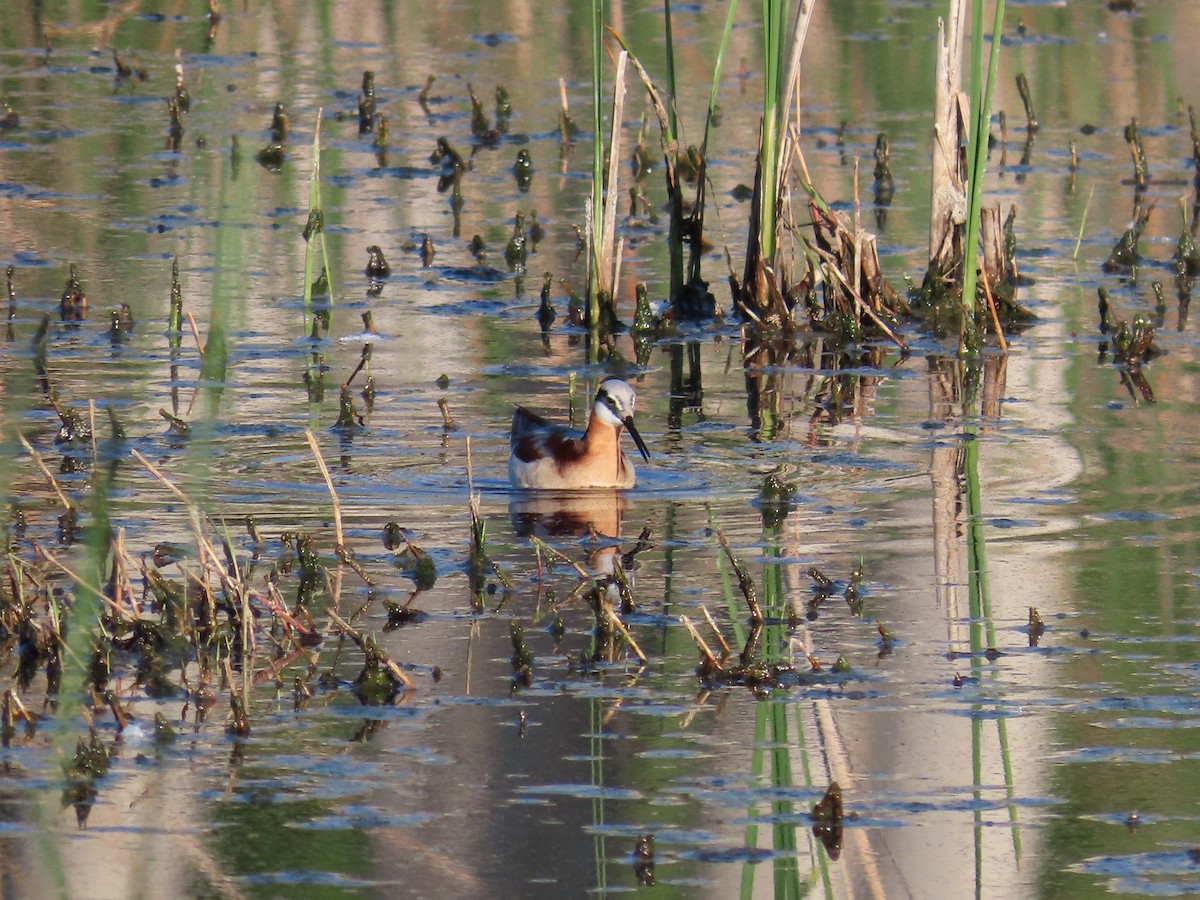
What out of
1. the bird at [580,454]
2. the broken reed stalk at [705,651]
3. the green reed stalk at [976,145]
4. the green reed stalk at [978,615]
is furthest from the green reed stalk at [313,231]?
the broken reed stalk at [705,651]

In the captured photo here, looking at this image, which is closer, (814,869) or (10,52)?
(814,869)

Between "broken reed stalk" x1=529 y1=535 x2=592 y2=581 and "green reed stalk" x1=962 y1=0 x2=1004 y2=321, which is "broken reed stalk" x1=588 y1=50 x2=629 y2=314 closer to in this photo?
"green reed stalk" x1=962 y1=0 x2=1004 y2=321

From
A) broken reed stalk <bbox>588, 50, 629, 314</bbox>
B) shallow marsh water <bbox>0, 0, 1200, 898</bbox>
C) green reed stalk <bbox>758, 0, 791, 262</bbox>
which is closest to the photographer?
shallow marsh water <bbox>0, 0, 1200, 898</bbox>

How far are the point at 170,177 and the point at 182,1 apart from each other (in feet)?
26.9

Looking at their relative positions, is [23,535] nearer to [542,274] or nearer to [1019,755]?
[1019,755]

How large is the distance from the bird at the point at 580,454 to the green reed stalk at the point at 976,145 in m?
2.17

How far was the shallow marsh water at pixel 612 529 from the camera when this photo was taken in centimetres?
538

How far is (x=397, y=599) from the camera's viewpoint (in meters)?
7.34

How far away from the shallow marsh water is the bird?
17 centimetres

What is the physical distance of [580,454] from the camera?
923 centimetres

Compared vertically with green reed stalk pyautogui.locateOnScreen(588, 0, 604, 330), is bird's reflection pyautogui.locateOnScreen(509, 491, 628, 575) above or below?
below

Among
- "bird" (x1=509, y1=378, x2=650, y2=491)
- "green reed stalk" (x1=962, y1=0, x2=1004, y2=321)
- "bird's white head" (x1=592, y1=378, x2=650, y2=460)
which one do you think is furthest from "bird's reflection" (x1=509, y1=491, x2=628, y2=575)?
"green reed stalk" (x1=962, y1=0, x2=1004, y2=321)

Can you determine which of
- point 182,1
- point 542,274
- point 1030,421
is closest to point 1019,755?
point 1030,421

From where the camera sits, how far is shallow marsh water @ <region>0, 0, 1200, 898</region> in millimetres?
5375
